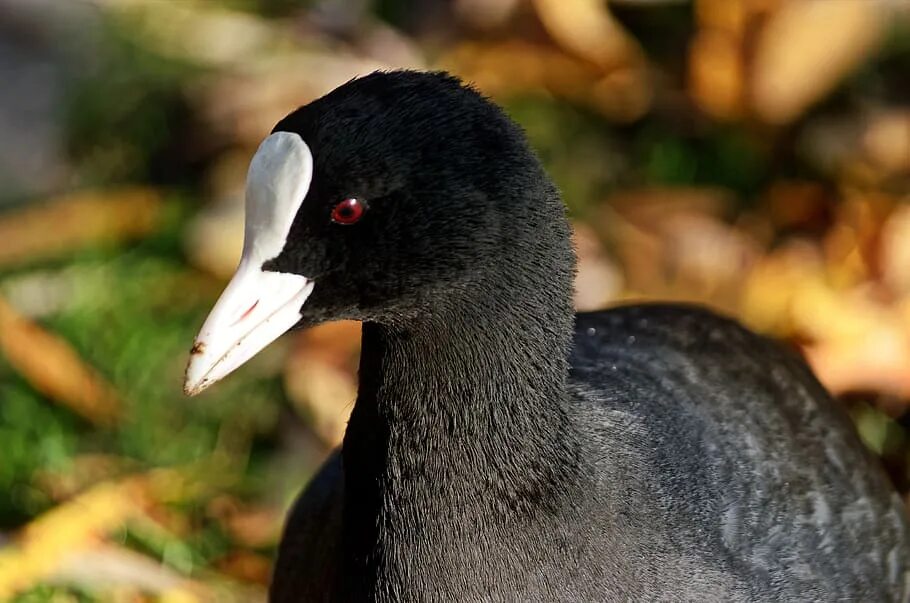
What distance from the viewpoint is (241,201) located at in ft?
9.56

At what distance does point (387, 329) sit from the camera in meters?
1.39

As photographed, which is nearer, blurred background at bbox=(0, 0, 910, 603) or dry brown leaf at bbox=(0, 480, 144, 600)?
dry brown leaf at bbox=(0, 480, 144, 600)

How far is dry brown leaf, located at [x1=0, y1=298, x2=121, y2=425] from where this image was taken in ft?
8.63

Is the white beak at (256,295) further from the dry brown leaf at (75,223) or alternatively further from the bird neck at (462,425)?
the dry brown leaf at (75,223)

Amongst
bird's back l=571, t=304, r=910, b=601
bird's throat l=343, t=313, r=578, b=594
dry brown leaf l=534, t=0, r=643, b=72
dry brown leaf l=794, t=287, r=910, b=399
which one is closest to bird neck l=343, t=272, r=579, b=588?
bird's throat l=343, t=313, r=578, b=594

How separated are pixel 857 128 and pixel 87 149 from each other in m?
1.97

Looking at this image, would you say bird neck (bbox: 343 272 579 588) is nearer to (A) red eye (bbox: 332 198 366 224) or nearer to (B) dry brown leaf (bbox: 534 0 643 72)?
(A) red eye (bbox: 332 198 366 224)

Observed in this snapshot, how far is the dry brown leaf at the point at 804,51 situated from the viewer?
9.91ft

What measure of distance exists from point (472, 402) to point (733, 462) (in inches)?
18.0

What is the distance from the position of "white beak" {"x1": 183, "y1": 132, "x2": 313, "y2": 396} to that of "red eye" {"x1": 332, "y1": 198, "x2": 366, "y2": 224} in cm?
4

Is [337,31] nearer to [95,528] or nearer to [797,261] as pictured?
[797,261]

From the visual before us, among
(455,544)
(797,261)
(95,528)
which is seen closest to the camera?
(455,544)

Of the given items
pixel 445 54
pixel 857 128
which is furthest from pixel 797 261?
pixel 445 54

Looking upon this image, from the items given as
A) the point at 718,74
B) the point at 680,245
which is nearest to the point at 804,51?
the point at 718,74
